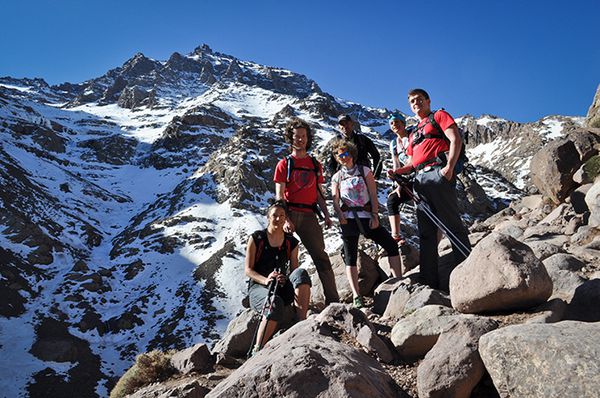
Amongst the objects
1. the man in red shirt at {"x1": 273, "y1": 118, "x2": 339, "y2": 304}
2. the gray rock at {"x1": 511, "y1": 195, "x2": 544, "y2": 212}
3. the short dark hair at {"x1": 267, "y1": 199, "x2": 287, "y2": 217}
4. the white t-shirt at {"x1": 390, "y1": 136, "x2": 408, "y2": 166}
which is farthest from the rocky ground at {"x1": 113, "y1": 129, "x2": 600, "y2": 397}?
the gray rock at {"x1": 511, "y1": 195, "x2": 544, "y2": 212}

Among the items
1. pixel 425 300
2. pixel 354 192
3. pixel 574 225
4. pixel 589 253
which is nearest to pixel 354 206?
pixel 354 192

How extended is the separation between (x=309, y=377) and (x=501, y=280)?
2623 millimetres

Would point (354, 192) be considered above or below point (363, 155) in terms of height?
below

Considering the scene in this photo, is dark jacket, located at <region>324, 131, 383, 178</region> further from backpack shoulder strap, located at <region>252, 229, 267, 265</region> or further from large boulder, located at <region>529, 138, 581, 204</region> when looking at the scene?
large boulder, located at <region>529, 138, 581, 204</region>

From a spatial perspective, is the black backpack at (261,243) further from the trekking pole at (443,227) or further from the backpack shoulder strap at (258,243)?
the trekking pole at (443,227)

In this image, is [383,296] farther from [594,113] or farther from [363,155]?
[594,113]

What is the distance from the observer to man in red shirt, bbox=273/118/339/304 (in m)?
6.92

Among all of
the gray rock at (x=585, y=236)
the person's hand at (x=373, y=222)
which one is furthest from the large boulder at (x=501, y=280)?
the gray rock at (x=585, y=236)

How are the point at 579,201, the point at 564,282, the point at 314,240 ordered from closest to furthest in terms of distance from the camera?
the point at 564,282 → the point at 314,240 → the point at 579,201

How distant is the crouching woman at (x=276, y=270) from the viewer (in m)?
5.83

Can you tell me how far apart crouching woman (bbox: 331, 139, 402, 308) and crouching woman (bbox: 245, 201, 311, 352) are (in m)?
1.23

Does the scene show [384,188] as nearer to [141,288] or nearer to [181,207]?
[181,207]

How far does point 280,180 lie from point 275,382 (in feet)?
13.4

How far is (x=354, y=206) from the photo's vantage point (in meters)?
7.27
